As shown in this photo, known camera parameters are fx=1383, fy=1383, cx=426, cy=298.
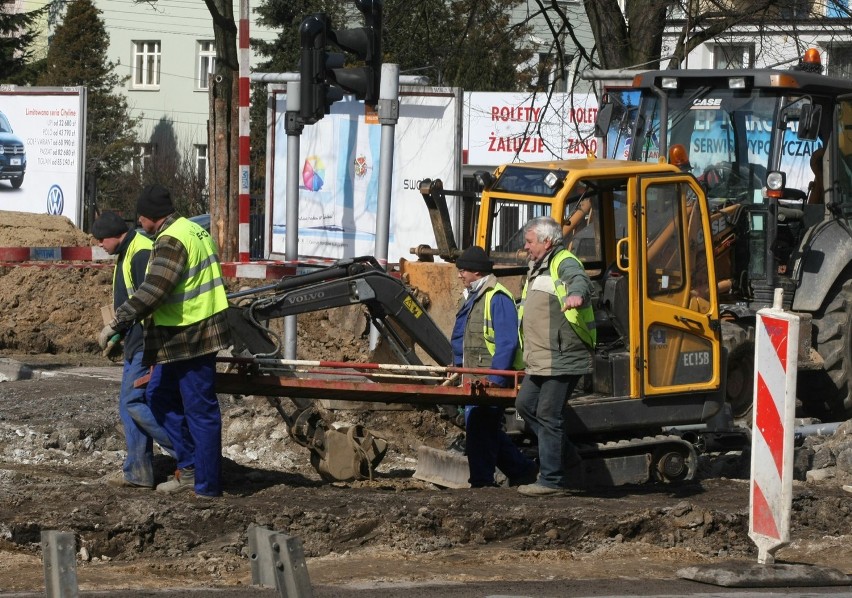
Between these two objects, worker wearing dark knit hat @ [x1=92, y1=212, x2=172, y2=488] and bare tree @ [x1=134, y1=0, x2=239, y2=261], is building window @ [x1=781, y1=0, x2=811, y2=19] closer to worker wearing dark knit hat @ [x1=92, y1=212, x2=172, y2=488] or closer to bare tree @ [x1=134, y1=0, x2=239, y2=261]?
bare tree @ [x1=134, y1=0, x2=239, y2=261]

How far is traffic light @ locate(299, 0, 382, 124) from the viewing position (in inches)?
447

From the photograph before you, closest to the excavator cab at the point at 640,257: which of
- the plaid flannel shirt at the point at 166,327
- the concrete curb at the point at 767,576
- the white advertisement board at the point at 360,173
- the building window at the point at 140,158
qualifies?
the concrete curb at the point at 767,576

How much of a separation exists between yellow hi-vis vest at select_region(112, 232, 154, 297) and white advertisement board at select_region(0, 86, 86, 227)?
14.1 meters

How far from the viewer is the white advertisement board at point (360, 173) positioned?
49.0 feet

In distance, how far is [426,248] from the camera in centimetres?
1130

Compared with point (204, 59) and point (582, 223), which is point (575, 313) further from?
point (204, 59)

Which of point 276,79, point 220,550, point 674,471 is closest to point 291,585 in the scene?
point 220,550

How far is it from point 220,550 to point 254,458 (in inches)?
137

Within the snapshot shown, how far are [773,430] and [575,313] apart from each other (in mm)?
1589

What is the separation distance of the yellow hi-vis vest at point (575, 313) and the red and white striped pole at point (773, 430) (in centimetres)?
141

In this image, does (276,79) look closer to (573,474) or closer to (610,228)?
(610,228)

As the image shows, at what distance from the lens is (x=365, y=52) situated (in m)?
11.7

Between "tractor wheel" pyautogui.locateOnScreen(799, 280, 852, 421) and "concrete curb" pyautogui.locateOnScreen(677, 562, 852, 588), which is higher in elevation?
"tractor wheel" pyautogui.locateOnScreen(799, 280, 852, 421)

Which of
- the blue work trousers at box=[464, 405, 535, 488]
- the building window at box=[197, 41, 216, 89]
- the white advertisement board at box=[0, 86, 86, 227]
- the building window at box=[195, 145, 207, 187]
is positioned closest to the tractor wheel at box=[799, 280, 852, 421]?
the blue work trousers at box=[464, 405, 535, 488]
